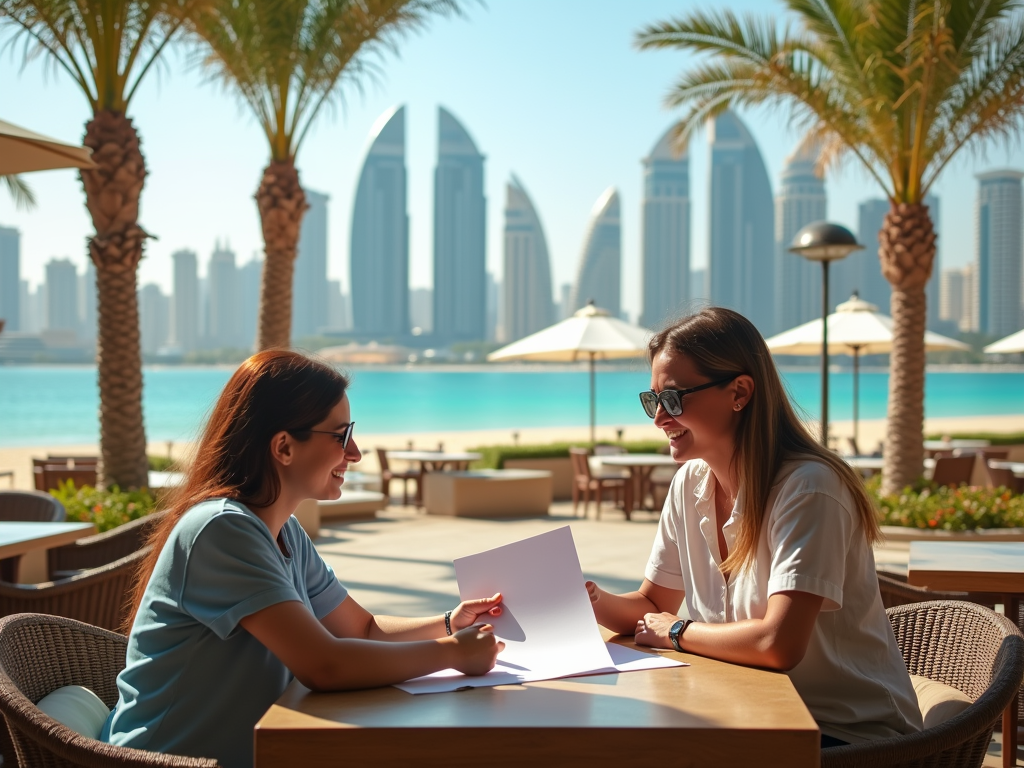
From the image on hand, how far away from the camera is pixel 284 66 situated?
397 inches

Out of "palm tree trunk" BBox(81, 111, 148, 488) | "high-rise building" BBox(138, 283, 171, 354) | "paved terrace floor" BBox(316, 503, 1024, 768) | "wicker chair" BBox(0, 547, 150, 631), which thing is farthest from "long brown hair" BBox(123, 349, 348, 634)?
"high-rise building" BBox(138, 283, 171, 354)

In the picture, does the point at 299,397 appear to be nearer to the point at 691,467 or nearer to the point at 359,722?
the point at 359,722

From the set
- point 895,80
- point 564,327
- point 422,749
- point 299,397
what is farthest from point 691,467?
point 564,327

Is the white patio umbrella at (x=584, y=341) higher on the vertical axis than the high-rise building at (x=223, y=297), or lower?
lower

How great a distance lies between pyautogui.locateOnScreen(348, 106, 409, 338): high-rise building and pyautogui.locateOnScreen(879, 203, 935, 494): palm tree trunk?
133 meters

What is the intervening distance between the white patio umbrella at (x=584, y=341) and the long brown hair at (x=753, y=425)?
1061cm

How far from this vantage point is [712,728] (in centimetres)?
145

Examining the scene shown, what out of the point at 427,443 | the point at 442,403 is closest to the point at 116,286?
the point at 427,443

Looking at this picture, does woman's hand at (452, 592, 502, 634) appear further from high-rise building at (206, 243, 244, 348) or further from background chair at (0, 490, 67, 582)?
high-rise building at (206, 243, 244, 348)

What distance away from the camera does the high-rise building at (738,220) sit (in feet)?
484

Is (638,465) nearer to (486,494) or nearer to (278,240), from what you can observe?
(486,494)

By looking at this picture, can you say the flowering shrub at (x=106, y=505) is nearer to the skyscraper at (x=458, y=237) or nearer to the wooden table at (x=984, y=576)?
the wooden table at (x=984, y=576)

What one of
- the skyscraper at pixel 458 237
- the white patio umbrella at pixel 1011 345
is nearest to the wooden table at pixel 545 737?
the white patio umbrella at pixel 1011 345

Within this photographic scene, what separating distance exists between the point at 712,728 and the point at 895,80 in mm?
9559
